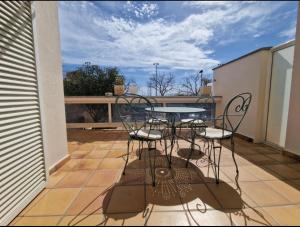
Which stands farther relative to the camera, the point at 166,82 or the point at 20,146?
the point at 166,82

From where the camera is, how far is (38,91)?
1.57 meters

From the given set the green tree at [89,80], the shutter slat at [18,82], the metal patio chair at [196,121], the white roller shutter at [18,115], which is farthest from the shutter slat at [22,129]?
the green tree at [89,80]

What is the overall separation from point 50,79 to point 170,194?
1823 millimetres

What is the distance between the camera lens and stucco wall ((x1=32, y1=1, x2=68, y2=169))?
1.74m

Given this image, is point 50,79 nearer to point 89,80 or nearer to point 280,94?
point 280,94

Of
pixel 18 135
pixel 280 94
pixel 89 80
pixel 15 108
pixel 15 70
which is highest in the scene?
pixel 89 80

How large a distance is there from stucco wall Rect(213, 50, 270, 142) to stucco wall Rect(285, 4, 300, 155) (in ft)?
2.13

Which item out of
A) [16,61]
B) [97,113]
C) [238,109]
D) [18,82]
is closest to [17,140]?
[18,82]

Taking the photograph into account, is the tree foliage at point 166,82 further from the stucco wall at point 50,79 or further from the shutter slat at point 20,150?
the shutter slat at point 20,150

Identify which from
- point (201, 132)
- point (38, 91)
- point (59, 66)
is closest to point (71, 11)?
point (59, 66)

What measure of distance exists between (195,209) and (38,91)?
1748 millimetres

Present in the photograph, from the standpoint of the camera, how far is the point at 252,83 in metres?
3.17

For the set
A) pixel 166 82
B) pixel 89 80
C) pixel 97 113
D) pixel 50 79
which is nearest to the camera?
pixel 50 79

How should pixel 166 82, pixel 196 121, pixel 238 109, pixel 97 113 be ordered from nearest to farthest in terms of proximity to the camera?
1. pixel 196 121
2. pixel 238 109
3. pixel 97 113
4. pixel 166 82
